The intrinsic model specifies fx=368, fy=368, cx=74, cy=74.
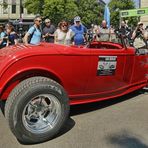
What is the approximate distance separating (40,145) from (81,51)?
1.57 metres

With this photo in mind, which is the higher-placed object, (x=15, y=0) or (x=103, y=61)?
(x=15, y=0)

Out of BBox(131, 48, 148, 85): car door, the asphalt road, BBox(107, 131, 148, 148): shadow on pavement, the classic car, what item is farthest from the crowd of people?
BBox(107, 131, 148, 148): shadow on pavement

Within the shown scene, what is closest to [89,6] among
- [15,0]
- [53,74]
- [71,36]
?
[15,0]

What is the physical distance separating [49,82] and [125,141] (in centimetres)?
128

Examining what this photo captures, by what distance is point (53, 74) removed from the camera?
207 inches

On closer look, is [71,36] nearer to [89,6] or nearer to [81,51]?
[81,51]

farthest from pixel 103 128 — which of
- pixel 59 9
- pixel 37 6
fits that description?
pixel 37 6

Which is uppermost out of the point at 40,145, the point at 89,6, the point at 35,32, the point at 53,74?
the point at 89,6

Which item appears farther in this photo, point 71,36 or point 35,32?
point 71,36

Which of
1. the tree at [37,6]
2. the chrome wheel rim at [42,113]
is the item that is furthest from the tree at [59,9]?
the chrome wheel rim at [42,113]

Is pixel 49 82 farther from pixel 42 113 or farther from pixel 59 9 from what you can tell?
pixel 59 9

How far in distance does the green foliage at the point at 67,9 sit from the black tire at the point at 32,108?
51.2 metres

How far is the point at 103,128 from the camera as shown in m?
5.38

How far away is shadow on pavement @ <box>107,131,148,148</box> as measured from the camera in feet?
15.6
